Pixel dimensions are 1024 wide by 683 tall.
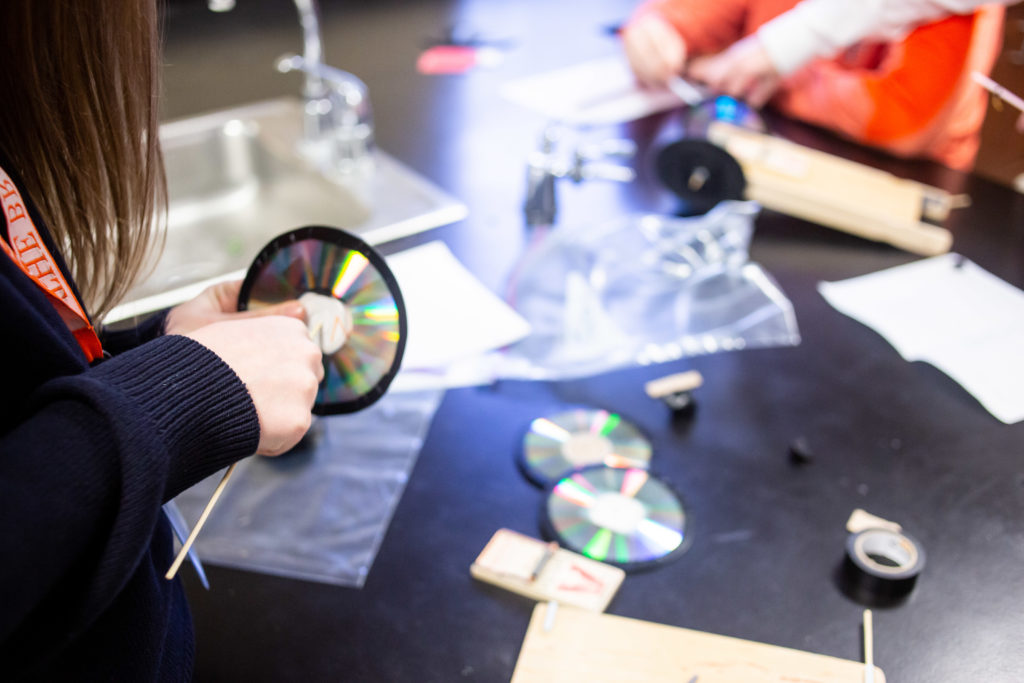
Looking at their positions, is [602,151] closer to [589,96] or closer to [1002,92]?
[589,96]

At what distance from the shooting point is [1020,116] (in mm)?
1417

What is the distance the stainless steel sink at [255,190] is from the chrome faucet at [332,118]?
27 mm

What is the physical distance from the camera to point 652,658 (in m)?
0.74

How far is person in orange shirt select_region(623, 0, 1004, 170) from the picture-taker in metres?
1.59

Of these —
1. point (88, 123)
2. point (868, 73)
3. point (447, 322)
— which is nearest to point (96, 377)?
point (88, 123)

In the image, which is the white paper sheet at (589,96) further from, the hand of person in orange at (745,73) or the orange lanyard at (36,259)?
the orange lanyard at (36,259)

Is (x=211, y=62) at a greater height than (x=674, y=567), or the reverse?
(x=211, y=62)

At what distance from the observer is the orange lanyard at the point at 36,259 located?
602 mm

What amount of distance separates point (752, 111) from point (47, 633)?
1.52 m

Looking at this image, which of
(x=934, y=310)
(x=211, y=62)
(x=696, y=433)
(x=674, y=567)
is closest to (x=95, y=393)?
(x=674, y=567)

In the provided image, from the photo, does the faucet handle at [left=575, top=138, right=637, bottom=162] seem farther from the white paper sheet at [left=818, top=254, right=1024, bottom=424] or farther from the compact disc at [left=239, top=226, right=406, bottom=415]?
the compact disc at [left=239, top=226, right=406, bottom=415]

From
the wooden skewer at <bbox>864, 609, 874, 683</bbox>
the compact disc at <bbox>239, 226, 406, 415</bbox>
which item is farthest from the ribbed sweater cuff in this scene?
the wooden skewer at <bbox>864, 609, 874, 683</bbox>

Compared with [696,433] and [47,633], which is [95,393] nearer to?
[47,633]

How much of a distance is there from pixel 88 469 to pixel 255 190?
1.29 meters
